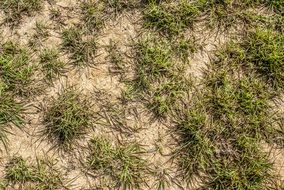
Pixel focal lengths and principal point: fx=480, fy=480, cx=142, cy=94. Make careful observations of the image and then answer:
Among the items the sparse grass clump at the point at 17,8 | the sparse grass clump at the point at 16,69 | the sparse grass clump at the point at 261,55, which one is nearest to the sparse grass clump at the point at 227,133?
the sparse grass clump at the point at 261,55

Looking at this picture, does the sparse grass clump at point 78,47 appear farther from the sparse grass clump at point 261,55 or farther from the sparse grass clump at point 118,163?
the sparse grass clump at point 261,55

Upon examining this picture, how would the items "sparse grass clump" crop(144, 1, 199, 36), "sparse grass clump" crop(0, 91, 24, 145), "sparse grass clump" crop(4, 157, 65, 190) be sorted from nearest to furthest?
"sparse grass clump" crop(4, 157, 65, 190), "sparse grass clump" crop(0, 91, 24, 145), "sparse grass clump" crop(144, 1, 199, 36)

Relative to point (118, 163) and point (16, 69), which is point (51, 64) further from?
point (118, 163)

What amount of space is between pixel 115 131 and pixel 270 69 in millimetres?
1428

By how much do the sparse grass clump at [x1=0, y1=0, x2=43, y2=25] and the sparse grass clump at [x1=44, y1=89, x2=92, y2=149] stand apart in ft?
2.86

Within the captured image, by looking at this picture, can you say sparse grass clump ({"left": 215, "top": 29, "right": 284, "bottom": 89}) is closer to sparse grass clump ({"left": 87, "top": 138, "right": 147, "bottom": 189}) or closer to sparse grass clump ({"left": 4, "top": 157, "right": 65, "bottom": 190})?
sparse grass clump ({"left": 87, "top": 138, "right": 147, "bottom": 189})

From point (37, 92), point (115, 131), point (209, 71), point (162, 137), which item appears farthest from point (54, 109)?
point (209, 71)

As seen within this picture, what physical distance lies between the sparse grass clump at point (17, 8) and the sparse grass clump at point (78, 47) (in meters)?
0.37

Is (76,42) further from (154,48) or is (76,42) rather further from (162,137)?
(162,137)

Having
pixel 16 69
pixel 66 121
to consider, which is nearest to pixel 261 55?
pixel 66 121

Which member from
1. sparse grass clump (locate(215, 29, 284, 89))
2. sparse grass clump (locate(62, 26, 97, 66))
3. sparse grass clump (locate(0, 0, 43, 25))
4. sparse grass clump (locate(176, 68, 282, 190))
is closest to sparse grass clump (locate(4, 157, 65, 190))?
sparse grass clump (locate(62, 26, 97, 66))

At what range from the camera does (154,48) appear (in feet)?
13.7

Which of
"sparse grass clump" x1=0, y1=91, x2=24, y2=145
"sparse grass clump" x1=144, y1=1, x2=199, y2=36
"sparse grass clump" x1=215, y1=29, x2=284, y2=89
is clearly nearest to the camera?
"sparse grass clump" x1=0, y1=91, x2=24, y2=145

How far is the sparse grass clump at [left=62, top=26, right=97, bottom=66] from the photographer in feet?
13.7
